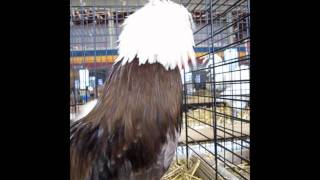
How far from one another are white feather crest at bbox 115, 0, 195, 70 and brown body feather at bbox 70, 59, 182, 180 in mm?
32

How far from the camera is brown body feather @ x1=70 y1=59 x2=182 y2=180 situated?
0.88m

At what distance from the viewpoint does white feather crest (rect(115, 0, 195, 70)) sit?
3.06 ft

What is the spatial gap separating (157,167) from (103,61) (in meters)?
0.47

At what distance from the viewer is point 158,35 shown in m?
0.94

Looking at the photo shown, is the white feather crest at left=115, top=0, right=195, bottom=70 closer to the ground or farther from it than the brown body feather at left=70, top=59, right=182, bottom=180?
farther from it

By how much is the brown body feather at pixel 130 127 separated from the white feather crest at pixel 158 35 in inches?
1.3

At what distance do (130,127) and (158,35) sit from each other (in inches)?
12.1
